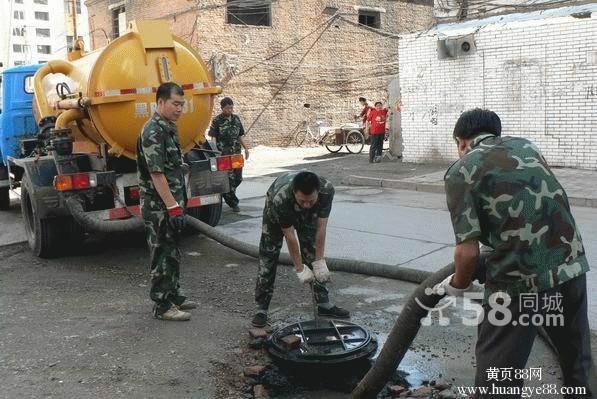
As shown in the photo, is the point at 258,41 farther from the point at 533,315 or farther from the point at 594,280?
the point at 533,315

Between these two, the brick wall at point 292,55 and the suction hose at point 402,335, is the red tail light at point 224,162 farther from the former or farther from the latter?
the brick wall at point 292,55

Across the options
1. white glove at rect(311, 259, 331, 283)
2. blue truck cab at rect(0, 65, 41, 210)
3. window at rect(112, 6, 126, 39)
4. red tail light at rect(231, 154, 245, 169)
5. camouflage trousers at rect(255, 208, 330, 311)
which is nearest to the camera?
white glove at rect(311, 259, 331, 283)

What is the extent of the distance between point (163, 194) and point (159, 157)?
28cm

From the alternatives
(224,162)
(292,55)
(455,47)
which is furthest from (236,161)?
(292,55)

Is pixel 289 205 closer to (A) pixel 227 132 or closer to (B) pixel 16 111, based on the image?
(A) pixel 227 132

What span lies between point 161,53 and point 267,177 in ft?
26.5

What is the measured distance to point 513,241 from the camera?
262cm

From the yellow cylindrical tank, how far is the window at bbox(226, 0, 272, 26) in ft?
50.3

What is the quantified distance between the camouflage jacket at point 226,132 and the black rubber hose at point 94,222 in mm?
3033

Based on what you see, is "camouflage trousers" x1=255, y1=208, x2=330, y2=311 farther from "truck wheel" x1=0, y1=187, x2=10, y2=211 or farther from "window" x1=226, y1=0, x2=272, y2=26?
"window" x1=226, y1=0, x2=272, y2=26

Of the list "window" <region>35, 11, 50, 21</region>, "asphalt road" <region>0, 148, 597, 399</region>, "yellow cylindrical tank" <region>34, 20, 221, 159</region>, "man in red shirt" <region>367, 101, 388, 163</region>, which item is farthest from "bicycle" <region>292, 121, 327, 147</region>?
"window" <region>35, 11, 50, 21</region>

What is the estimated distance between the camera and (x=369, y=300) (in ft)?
17.3

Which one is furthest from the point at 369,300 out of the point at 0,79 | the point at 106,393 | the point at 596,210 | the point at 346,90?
the point at 346,90

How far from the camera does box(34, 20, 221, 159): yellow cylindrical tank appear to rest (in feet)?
20.6
